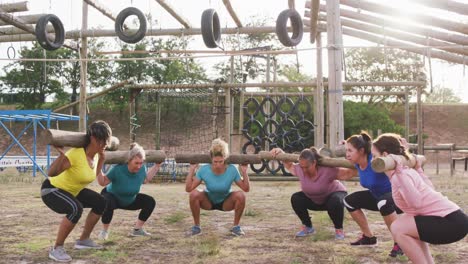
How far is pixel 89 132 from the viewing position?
4.97 meters

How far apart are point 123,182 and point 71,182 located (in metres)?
0.77

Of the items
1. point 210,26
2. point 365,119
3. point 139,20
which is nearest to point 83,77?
point 139,20

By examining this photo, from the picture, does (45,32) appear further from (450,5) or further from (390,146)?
(390,146)

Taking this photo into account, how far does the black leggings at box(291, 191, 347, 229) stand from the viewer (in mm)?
5691

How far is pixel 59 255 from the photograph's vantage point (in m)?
4.73

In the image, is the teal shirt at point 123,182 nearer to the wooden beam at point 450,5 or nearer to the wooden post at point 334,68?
the wooden post at point 334,68

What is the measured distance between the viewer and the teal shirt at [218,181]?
596 cm

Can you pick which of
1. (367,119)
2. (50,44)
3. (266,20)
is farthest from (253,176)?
(266,20)

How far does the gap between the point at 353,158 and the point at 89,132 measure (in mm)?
2425

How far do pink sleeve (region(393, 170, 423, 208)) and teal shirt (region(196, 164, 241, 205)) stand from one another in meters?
2.49

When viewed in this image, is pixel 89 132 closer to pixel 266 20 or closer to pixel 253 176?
pixel 253 176

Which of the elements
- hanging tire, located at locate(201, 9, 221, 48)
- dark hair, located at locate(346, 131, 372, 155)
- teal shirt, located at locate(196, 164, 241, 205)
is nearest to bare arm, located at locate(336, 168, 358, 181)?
dark hair, located at locate(346, 131, 372, 155)

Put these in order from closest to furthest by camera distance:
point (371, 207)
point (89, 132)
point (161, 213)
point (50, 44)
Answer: point (89, 132) < point (371, 207) < point (161, 213) < point (50, 44)

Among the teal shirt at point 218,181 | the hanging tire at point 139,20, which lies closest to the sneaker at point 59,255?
the teal shirt at point 218,181
